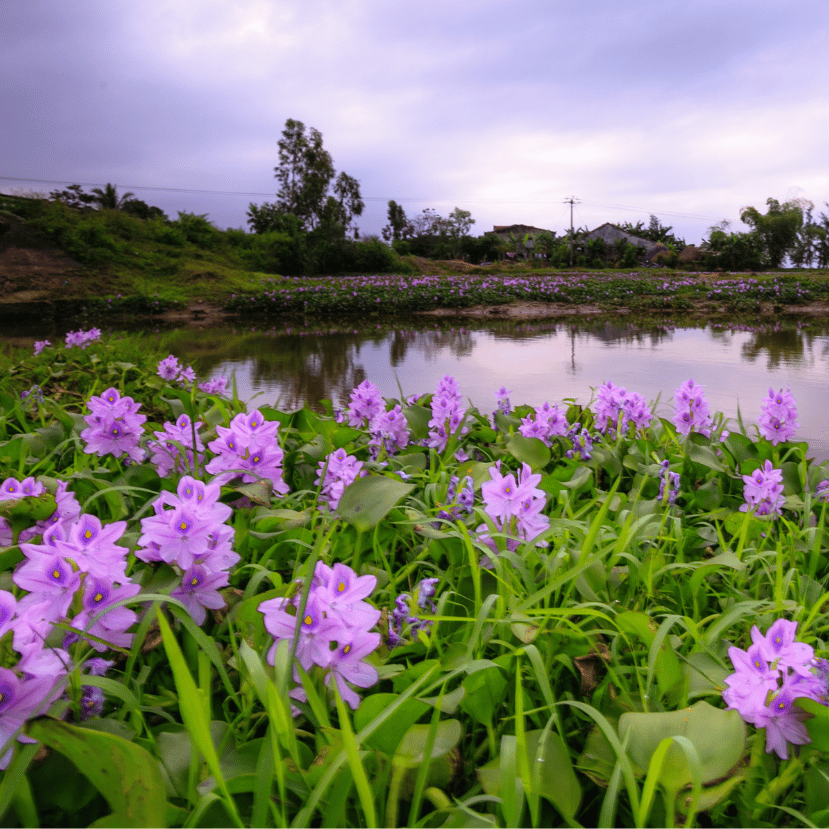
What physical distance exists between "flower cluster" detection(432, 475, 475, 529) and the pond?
89 centimetres

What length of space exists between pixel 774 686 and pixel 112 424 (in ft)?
5.19

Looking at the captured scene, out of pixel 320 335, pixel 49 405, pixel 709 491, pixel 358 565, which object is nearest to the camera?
pixel 358 565

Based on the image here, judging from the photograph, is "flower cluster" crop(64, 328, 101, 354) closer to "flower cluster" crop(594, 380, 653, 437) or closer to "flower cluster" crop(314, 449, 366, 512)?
"flower cluster" crop(314, 449, 366, 512)

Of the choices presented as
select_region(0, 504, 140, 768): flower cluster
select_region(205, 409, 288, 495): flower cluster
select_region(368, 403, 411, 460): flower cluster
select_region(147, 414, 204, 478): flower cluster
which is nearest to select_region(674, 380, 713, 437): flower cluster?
select_region(368, 403, 411, 460): flower cluster

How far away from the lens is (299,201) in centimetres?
3178

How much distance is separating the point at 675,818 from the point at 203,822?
1.81 feet

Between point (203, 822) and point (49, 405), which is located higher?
point (49, 405)

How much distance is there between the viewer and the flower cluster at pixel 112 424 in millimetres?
1618

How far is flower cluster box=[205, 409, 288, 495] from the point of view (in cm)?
129

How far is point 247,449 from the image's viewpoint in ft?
4.31

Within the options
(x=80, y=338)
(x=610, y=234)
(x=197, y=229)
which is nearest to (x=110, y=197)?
(x=197, y=229)

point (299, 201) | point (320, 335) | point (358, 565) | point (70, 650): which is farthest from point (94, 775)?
point (299, 201)

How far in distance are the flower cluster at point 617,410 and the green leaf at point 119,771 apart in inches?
77.4

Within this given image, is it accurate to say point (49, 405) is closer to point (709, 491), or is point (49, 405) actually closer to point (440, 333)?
point (709, 491)
